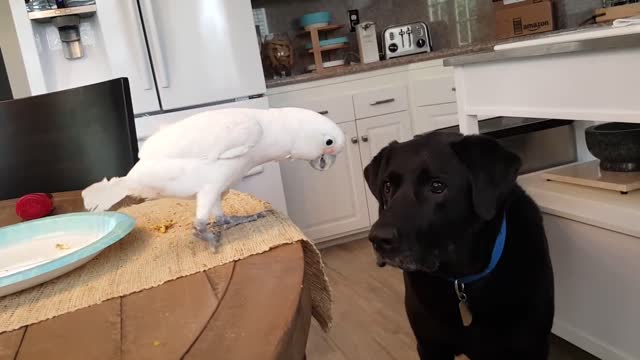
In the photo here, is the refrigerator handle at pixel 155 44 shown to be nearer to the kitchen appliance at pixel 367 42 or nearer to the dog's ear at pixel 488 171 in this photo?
the kitchen appliance at pixel 367 42

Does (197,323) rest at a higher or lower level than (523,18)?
lower

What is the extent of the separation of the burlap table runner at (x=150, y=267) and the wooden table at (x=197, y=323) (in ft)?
0.08

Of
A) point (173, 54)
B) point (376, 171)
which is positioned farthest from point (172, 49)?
point (376, 171)

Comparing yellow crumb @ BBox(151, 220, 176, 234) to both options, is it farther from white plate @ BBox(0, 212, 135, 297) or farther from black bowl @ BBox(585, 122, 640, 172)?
black bowl @ BBox(585, 122, 640, 172)

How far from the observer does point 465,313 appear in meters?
1.08

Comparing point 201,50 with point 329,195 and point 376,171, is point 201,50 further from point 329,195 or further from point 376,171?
point 376,171

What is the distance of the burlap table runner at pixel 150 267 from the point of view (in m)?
0.61

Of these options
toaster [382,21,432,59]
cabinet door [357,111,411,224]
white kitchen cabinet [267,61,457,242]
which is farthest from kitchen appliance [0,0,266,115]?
toaster [382,21,432,59]

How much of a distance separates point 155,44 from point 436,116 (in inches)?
58.0

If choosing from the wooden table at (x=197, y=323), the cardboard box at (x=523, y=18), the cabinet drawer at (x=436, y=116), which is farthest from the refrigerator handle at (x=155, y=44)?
the cardboard box at (x=523, y=18)

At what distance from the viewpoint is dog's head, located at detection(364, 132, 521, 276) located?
93 centimetres

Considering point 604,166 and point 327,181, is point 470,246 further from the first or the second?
point 327,181

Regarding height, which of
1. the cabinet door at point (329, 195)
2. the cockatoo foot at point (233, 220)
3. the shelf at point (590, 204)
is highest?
the cockatoo foot at point (233, 220)

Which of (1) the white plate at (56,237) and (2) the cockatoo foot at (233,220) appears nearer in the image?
(1) the white plate at (56,237)
